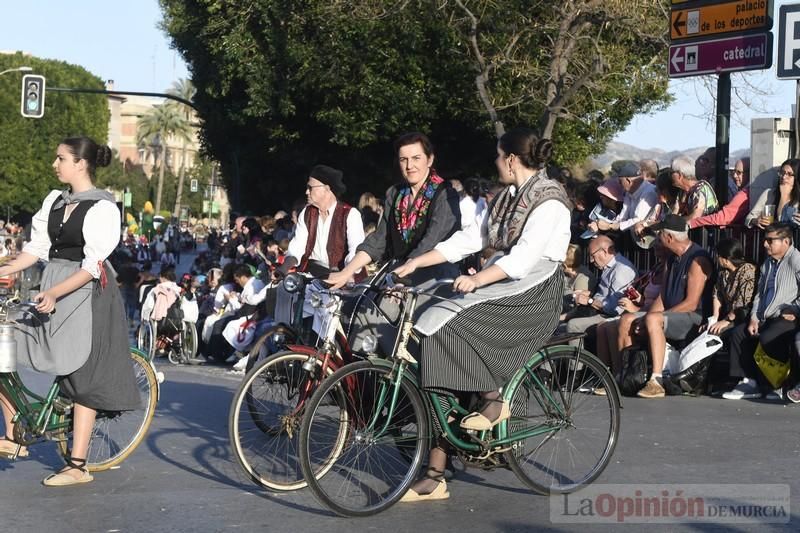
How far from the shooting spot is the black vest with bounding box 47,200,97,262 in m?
6.88

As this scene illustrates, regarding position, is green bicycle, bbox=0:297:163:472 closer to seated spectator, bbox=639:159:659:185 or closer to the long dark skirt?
the long dark skirt

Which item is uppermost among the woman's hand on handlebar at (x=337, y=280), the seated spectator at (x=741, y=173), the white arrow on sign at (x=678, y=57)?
the white arrow on sign at (x=678, y=57)

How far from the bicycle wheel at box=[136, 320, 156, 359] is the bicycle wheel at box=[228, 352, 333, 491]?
1067 centimetres

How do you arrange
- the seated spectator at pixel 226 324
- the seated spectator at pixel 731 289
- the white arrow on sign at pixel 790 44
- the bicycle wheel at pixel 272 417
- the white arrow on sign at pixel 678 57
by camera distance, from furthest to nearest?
the seated spectator at pixel 226 324 < the white arrow on sign at pixel 678 57 < the white arrow on sign at pixel 790 44 < the seated spectator at pixel 731 289 < the bicycle wheel at pixel 272 417

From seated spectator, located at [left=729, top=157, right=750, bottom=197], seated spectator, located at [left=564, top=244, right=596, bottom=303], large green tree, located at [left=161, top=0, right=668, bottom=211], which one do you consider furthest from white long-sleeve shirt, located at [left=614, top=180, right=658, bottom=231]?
large green tree, located at [left=161, top=0, right=668, bottom=211]

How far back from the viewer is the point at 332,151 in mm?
33500

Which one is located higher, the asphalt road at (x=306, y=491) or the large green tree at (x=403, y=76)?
the large green tree at (x=403, y=76)

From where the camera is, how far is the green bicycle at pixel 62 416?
6746 mm

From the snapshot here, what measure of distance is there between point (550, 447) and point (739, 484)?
108 centimetres

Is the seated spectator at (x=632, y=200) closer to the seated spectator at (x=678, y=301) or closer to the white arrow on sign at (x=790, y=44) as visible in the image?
the seated spectator at (x=678, y=301)

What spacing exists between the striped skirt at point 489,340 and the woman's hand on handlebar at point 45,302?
1901mm

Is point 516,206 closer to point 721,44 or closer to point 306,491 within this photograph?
point 306,491

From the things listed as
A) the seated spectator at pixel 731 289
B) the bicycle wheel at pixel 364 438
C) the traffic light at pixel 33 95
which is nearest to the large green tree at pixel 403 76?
the traffic light at pixel 33 95

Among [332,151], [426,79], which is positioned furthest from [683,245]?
[332,151]
